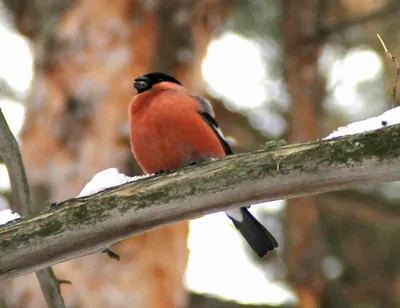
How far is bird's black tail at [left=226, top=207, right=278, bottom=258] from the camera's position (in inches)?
96.1

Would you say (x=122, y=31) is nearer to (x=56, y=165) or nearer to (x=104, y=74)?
(x=104, y=74)

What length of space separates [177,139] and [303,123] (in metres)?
1.01

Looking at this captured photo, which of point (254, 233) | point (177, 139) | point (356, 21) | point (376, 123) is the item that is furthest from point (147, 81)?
point (376, 123)

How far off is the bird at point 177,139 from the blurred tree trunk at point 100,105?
0.53 meters

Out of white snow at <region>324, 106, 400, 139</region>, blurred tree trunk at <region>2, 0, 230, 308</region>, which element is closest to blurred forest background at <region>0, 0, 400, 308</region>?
blurred tree trunk at <region>2, 0, 230, 308</region>

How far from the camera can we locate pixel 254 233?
249cm

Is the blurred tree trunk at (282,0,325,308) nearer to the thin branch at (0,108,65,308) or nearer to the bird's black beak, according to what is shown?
the bird's black beak

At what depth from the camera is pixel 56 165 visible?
3.03 meters

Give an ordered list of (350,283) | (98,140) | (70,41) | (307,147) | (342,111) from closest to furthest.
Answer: (307,147) → (98,140) → (70,41) → (350,283) → (342,111)

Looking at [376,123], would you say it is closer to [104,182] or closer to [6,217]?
[104,182]

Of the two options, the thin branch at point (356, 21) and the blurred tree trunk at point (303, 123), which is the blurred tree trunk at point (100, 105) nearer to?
the blurred tree trunk at point (303, 123)

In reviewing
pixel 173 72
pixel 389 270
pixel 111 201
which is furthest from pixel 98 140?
pixel 389 270

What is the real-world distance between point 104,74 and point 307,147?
6.71 feet

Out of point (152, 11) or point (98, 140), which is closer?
point (98, 140)
